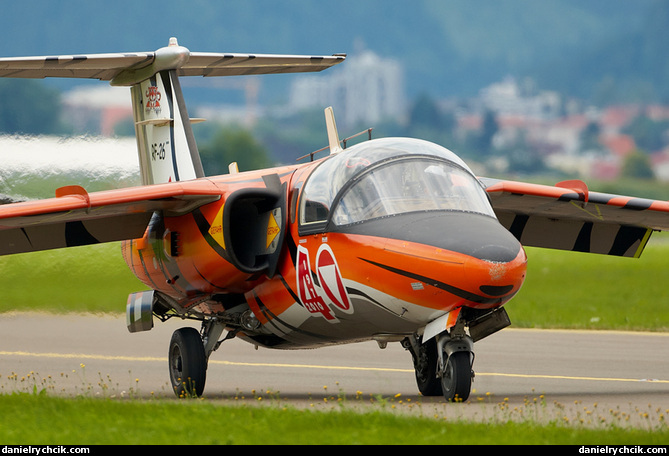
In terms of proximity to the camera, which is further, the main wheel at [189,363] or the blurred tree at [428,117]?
the blurred tree at [428,117]

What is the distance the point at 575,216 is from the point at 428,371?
11.6 feet

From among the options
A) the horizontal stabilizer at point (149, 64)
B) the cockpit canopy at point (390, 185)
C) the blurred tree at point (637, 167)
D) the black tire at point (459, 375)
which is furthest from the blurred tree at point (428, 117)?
the black tire at point (459, 375)

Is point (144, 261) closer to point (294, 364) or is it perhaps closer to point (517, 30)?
point (294, 364)

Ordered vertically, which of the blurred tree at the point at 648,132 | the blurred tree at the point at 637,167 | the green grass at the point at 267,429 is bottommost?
the blurred tree at the point at 648,132

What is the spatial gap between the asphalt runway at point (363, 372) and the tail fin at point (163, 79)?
3183 mm

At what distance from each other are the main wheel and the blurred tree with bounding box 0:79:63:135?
825cm

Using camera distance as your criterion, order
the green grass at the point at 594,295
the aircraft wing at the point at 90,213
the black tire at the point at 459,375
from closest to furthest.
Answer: the black tire at the point at 459,375 → the aircraft wing at the point at 90,213 → the green grass at the point at 594,295

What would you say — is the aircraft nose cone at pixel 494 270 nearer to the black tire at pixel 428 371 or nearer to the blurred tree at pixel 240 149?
the black tire at pixel 428 371

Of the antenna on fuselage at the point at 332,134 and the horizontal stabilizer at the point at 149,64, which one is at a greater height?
the horizontal stabilizer at the point at 149,64

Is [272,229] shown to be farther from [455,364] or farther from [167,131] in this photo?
[167,131]

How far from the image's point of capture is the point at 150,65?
49.2ft

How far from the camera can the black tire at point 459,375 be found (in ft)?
33.9

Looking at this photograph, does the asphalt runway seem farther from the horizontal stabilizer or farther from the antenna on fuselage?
the horizontal stabilizer
